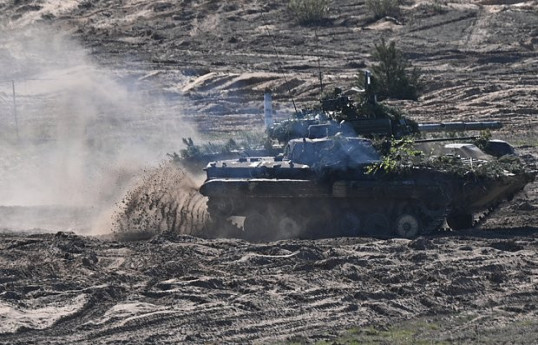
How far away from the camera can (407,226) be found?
21094 mm

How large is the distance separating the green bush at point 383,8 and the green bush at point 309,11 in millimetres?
1828

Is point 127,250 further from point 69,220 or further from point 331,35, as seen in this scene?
point 331,35

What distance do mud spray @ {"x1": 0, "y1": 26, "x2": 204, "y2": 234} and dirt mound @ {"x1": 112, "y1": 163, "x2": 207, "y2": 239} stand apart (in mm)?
18

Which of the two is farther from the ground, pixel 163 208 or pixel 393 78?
pixel 393 78

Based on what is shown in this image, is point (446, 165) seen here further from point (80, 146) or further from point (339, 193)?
point (80, 146)

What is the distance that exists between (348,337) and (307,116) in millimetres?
10024

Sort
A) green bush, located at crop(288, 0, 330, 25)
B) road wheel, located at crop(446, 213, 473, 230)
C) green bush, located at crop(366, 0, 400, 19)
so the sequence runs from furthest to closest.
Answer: green bush, located at crop(288, 0, 330, 25) → green bush, located at crop(366, 0, 400, 19) → road wheel, located at crop(446, 213, 473, 230)

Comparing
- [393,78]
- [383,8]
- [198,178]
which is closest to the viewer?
[198,178]

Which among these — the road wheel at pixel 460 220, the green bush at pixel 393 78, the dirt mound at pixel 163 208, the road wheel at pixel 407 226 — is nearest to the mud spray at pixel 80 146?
the dirt mound at pixel 163 208

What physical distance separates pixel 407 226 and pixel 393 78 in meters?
18.0

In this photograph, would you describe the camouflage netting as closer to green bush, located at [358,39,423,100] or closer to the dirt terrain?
the dirt terrain

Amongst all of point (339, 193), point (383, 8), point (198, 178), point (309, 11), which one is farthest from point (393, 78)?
point (339, 193)

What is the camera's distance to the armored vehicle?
68.2ft

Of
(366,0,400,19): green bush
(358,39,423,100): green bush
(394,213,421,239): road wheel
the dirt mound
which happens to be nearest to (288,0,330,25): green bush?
(366,0,400,19): green bush
